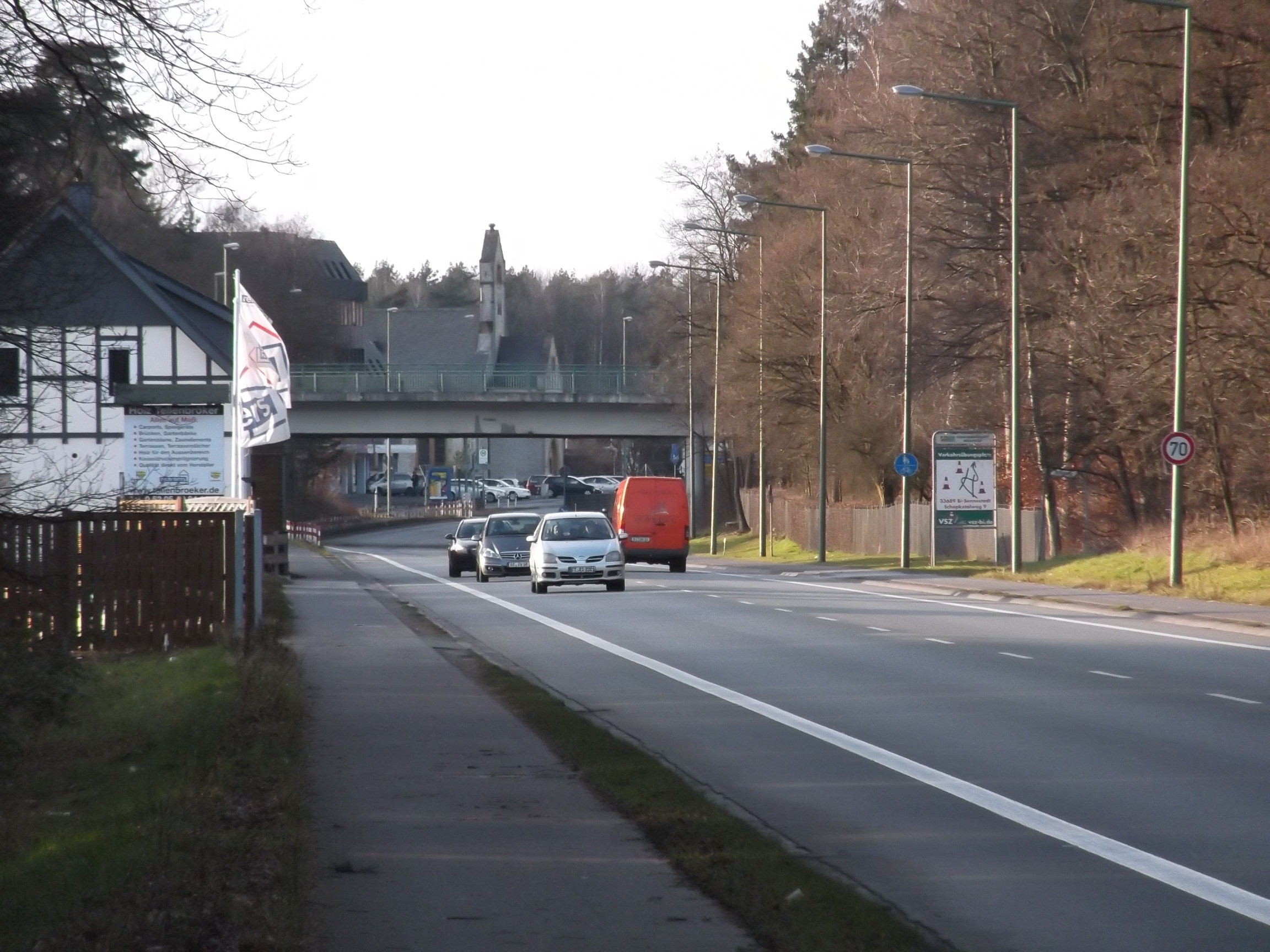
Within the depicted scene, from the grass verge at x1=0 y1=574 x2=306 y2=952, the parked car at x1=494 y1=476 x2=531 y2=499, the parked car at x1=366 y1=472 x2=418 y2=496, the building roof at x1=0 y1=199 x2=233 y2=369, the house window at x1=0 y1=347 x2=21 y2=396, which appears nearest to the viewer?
the grass verge at x1=0 y1=574 x2=306 y2=952

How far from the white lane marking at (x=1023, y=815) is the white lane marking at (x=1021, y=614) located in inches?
286

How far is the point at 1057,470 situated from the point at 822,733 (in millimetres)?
29900

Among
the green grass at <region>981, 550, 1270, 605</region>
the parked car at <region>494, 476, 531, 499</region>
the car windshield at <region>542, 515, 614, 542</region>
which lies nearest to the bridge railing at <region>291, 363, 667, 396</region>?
the green grass at <region>981, 550, 1270, 605</region>

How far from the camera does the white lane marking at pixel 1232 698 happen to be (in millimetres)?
13492

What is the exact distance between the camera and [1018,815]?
8773 mm

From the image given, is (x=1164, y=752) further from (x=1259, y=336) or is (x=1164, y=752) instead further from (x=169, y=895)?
(x=1259, y=336)

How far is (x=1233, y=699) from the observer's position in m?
13.8

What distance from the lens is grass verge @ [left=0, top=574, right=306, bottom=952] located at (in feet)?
19.6

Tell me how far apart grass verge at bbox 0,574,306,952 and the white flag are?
30.9 ft

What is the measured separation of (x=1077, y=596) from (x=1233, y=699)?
45.8 feet

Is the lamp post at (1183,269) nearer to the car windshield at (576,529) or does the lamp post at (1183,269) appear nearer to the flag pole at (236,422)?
the car windshield at (576,529)

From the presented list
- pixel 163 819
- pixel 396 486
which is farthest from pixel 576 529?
pixel 396 486

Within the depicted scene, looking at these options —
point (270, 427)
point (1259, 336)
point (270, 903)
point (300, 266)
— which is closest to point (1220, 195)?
point (1259, 336)

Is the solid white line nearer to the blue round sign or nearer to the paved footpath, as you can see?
the paved footpath
